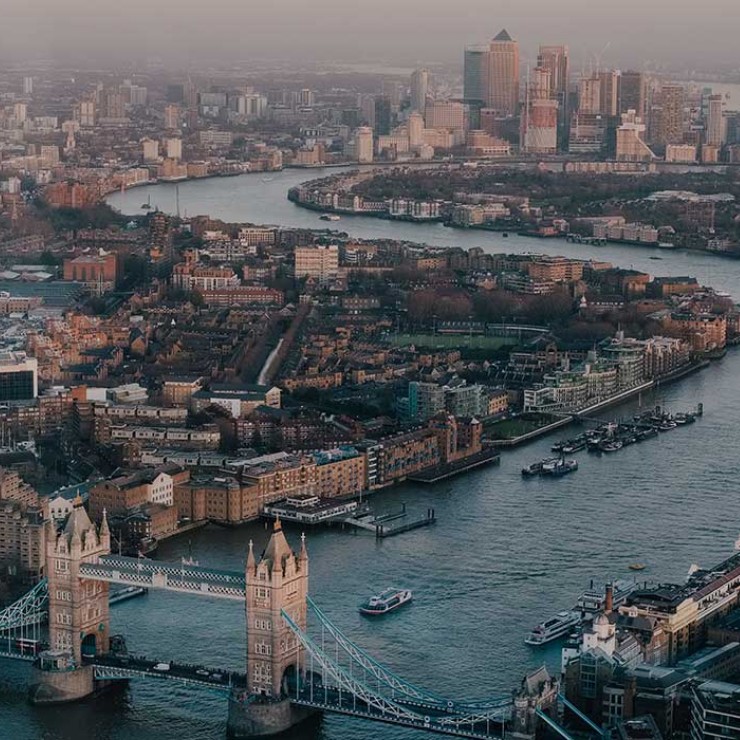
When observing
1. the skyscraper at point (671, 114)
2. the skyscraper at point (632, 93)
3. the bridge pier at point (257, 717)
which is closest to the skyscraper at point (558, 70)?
the skyscraper at point (632, 93)

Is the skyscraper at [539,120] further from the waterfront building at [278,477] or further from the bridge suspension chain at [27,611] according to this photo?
the bridge suspension chain at [27,611]

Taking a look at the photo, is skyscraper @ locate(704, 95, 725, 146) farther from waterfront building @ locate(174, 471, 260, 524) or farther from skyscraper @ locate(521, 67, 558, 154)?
waterfront building @ locate(174, 471, 260, 524)

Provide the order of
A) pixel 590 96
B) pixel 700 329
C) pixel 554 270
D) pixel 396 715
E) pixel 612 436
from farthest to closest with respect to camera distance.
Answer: pixel 590 96, pixel 554 270, pixel 700 329, pixel 612 436, pixel 396 715

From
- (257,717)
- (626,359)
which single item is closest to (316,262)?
(626,359)

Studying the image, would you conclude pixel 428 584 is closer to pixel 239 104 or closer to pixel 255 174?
pixel 255 174

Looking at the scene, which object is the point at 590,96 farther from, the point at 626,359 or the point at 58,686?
the point at 58,686

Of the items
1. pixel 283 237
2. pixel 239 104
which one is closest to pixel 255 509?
pixel 283 237
